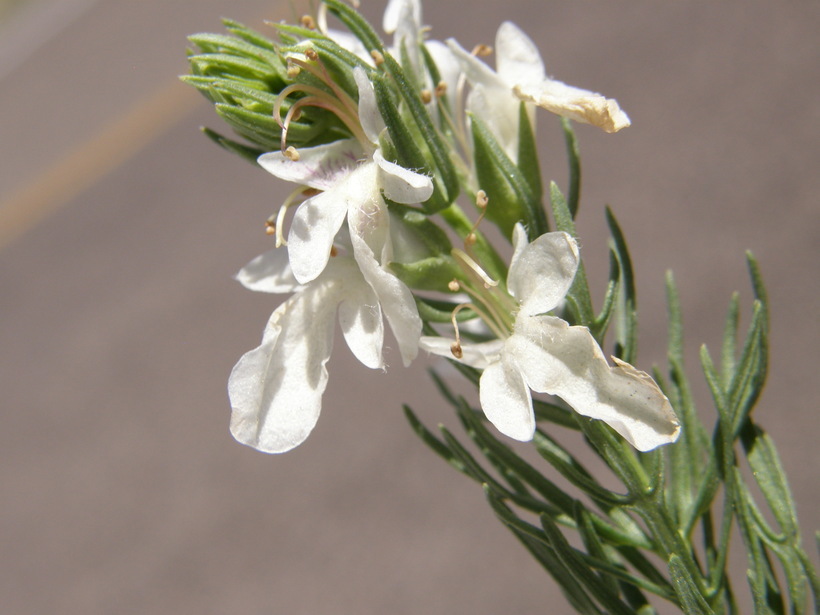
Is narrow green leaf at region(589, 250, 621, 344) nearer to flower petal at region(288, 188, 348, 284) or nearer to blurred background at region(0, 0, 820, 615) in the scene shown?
flower petal at region(288, 188, 348, 284)

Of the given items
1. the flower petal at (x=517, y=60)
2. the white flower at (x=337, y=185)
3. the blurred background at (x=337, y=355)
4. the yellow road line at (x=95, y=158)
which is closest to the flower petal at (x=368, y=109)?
the white flower at (x=337, y=185)

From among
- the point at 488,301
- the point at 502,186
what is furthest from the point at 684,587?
the point at 502,186

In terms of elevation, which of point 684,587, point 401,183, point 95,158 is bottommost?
point 684,587

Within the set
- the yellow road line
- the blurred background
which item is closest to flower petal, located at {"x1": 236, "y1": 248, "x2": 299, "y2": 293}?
the blurred background

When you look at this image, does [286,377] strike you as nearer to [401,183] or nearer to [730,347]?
[401,183]

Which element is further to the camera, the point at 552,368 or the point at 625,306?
the point at 625,306

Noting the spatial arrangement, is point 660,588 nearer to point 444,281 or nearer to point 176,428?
point 444,281
